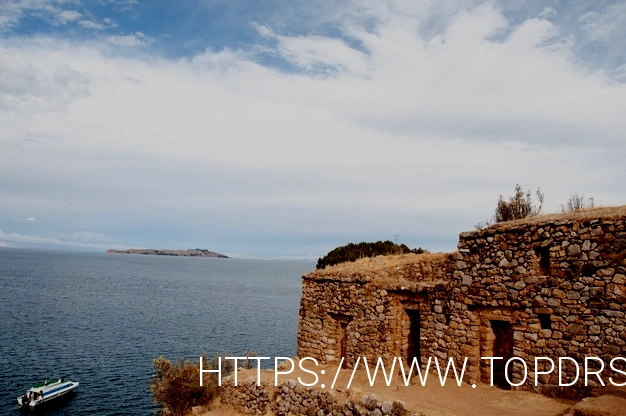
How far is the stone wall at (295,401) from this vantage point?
40.7 feet

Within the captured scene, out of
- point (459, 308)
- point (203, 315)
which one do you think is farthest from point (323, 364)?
point (203, 315)

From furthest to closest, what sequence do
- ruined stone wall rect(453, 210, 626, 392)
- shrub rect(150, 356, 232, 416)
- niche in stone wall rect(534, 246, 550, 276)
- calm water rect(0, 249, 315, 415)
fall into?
1. calm water rect(0, 249, 315, 415)
2. shrub rect(150, 356, 232, 416)
3. niche in stone wall rect(534, 246, 550, 276)
4. ruined stone wall rect(453, 210, 626, 392)

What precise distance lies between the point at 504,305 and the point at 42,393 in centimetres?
3093

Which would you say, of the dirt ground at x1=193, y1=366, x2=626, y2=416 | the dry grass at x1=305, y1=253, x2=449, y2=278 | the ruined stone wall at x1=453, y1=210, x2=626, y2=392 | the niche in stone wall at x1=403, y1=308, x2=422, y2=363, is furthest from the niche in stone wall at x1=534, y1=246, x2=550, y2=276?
the niche in stone wall at x1=403, y1=308, x2=422, y2=363

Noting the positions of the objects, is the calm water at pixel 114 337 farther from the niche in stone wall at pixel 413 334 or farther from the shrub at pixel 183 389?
the niche in stone wall at pixel 413 334

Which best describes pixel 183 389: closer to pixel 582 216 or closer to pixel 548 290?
pixel 548 290

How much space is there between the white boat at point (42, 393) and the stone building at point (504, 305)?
22.4 metres

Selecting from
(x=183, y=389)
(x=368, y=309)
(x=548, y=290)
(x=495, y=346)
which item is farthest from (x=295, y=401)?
(x=548, y=290)

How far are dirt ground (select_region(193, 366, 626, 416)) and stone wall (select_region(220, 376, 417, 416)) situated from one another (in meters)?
0.27

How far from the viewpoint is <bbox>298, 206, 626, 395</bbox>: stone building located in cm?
1192

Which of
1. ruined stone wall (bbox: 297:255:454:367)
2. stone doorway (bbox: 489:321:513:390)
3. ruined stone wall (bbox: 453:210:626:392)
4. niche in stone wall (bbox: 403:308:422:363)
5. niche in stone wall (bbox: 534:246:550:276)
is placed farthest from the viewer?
niche in stone wall (bbox: 403:308:422:363)

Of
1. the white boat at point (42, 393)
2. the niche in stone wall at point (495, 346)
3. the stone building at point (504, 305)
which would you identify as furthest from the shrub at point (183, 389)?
the white boat at point (42, 393)

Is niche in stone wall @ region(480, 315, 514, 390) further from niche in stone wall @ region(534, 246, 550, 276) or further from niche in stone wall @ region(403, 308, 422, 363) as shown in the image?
niche in stone wall @ region(403, 308, 422, 363)

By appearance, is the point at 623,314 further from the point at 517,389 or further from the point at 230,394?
the point at 230,394
